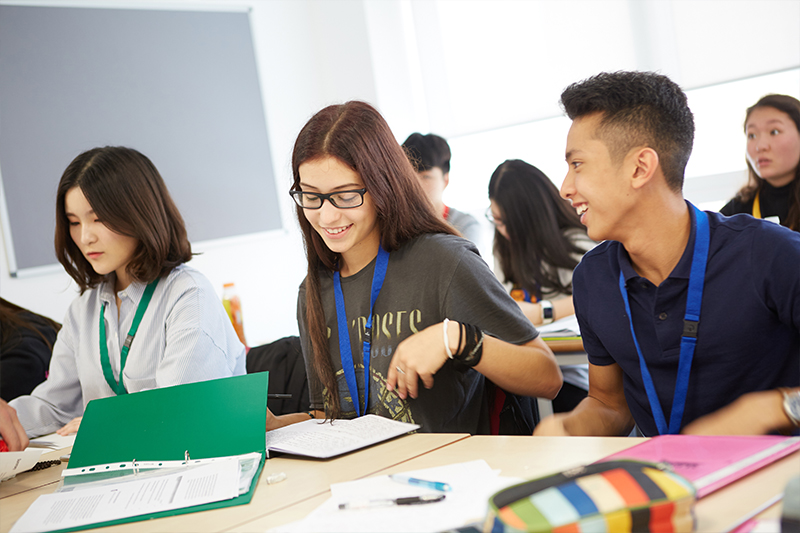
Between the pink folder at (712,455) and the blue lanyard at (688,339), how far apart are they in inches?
14.3

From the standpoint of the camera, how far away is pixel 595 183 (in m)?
1.46

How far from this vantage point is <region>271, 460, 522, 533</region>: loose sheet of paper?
903mm

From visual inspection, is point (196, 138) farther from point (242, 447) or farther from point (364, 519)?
point (364, 519)

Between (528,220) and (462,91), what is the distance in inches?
83.1

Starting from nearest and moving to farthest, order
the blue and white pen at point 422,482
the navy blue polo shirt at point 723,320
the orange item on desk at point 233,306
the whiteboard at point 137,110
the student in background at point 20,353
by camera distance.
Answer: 1. the blue and white pen at point 422,482
2. the navy blue polo shirt at point 723,320
3. the student in background at point 20,353
4. the whiteboard at point 137,110
5. the orange item on desk at point 233,306

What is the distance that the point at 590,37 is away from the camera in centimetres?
424

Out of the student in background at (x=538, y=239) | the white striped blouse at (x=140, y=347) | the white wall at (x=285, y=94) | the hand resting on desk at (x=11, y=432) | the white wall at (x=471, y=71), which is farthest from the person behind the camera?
the white wall at (x=285, y=94)

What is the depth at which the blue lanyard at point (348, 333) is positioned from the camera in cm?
168

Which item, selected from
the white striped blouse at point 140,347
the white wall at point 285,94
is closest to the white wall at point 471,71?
the white wall at point 285,94

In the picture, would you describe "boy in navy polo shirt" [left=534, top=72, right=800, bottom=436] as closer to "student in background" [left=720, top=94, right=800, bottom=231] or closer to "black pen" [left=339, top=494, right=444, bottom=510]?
"black pen" [left=339, top=494, right=444, bottom=510]

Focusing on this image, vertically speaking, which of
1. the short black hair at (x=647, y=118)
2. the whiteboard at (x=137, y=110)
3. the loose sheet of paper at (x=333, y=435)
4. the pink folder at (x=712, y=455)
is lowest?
the loose sheet of paper at (x=333, y=435)

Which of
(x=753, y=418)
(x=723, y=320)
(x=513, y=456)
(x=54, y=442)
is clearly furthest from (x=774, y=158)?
(x=54, y=442)

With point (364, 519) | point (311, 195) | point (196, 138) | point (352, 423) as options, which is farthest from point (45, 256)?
point (364, 519)

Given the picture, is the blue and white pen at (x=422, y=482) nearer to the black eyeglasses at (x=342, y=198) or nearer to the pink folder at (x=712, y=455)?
the pink folder at (x=712, y=455)
